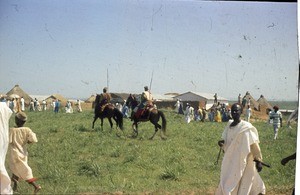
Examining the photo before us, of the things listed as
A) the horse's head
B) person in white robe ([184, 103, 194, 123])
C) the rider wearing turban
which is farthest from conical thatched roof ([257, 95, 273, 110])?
the rider wearing turban

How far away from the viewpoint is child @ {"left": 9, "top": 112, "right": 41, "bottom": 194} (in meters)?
6.44

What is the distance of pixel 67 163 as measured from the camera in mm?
6945

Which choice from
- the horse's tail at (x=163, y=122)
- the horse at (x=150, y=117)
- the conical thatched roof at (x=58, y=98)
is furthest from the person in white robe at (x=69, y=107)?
the horse's tail at (x=163, y=122)

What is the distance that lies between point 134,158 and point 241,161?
5.48ft

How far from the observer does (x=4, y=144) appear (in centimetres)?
619

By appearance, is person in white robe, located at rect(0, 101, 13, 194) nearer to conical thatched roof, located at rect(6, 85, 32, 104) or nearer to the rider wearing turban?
conical thatched roof, located at rect(6, 85, 32, 104)

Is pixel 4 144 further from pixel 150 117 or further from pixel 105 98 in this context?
pixel 150 117

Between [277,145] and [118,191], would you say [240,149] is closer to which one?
[277,145]

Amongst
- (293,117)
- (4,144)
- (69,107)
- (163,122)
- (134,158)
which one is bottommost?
(134,158)

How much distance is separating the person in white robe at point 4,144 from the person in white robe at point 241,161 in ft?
9.66

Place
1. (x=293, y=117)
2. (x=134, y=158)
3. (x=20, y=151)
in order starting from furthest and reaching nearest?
(x=293, y=117)
(x=134, y=158)
(x=20, y=151)

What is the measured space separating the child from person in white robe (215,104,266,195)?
2725 mm

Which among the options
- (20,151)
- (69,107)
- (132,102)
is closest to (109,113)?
(132,102)

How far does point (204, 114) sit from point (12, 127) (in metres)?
3.17
